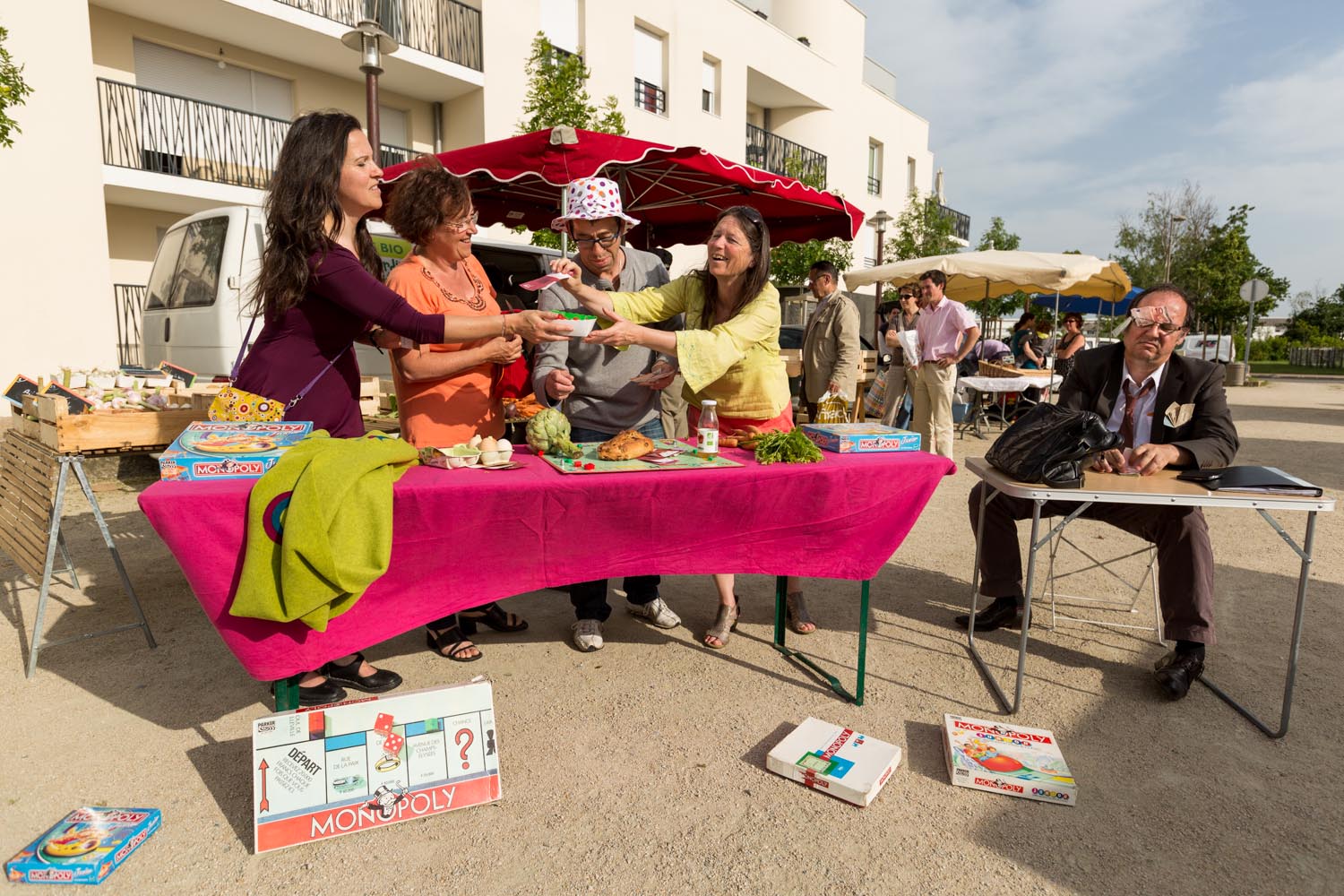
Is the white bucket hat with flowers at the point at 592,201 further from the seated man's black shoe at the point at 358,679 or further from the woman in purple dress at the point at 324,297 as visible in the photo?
the seated man's black shoe at the point at 358,679

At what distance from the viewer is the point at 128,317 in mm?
11312

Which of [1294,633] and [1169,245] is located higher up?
[1169,245]

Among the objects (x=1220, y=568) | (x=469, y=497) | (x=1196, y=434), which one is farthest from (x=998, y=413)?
(x=469, y=497)

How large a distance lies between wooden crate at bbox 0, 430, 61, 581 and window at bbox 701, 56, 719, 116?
56.0ft

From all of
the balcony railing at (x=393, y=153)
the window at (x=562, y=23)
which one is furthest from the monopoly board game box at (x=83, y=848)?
the window at (x=562, y=23)

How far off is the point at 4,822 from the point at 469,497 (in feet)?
5.41

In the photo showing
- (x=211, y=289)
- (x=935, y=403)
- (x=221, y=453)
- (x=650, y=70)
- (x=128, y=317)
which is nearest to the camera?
(x=221, y=453)

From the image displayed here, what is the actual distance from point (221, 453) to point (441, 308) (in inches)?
38.7

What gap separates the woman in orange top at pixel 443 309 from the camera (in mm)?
2830

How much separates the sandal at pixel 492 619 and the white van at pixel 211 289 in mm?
3228

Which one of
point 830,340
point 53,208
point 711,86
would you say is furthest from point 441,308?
point 711,86

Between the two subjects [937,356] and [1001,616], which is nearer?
[1001,616]

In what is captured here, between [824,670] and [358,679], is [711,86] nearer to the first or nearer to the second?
[824,670]

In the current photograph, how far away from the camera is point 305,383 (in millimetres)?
2559
